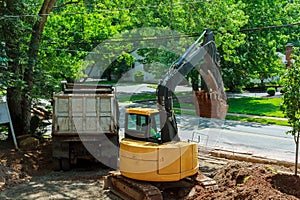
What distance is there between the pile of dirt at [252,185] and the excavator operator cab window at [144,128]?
190 cm

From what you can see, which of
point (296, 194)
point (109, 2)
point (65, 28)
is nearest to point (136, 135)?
point (296, 194)

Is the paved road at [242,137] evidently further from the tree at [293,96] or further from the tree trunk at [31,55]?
the tree trunk at [31,55]

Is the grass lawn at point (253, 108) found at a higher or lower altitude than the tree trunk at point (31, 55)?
lower

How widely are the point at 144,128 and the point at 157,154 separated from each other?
1.48 m

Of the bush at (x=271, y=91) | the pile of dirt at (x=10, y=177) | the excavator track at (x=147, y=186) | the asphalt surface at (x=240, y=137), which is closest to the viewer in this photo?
the excavator track at (x=147, y=186)

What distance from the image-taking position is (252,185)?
31.5ft

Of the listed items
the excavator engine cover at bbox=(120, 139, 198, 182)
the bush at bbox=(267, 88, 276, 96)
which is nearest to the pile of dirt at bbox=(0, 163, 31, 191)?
the excavator engine cover at bbox=(120, 139, 198, 182)

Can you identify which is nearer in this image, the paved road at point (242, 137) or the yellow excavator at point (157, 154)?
the yellow excavator at point (157, 154)

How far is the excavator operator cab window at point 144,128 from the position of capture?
10.7 metres

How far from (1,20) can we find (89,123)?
520 centimetres

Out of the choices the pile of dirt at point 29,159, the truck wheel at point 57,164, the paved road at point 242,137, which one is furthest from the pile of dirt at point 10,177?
the paved road at point 242,137

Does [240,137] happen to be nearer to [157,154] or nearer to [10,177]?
[157,154]

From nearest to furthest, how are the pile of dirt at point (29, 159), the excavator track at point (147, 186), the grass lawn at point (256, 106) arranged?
the excavator track at point (147, 186) < the pile of dirt at point (29, 159) < the grass lawn at point (256, 106)

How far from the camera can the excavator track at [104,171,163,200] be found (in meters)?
9.53
